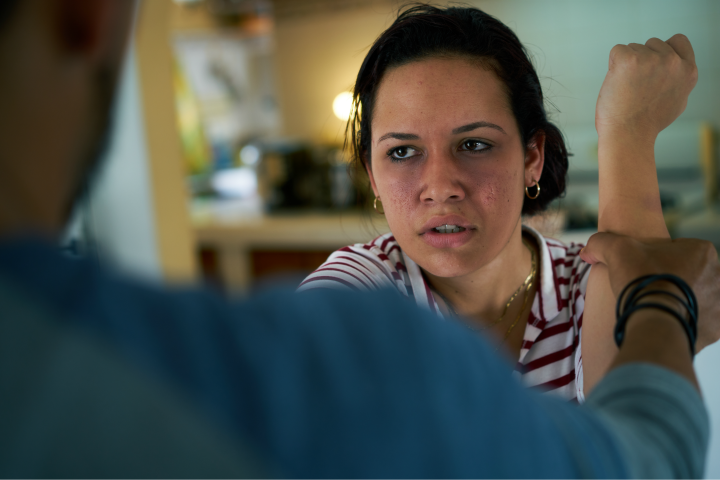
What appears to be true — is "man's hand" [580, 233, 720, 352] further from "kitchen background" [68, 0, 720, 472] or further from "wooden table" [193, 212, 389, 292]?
"wooden table" [193, 212, 389, 292]

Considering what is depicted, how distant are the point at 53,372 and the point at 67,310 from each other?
3 cm

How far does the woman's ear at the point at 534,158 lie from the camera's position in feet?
2.76

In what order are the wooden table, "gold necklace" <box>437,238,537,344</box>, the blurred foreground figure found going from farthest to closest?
the wooden table, "gold necklace" <box>437,238,537,344</box>, the blurred foreground figure

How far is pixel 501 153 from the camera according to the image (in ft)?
2.58

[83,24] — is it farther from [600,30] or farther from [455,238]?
[600,30]

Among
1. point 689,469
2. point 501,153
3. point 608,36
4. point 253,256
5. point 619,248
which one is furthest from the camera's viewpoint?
point 608,36

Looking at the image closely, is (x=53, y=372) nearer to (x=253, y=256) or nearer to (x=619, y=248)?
(x=619, y=248)

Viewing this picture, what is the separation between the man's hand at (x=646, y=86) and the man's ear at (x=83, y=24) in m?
0.55

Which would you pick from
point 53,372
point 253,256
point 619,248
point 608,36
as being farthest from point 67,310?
point 608,36

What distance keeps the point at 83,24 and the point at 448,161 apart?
1.74ft

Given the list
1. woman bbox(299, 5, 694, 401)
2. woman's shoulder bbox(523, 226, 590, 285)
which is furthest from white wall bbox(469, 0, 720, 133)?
woman bbox(299, 5, 694, 401)

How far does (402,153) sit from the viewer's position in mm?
787

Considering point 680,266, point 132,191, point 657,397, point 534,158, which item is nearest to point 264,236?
point 132,191

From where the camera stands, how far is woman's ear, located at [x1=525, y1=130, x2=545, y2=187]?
841 millimetres
